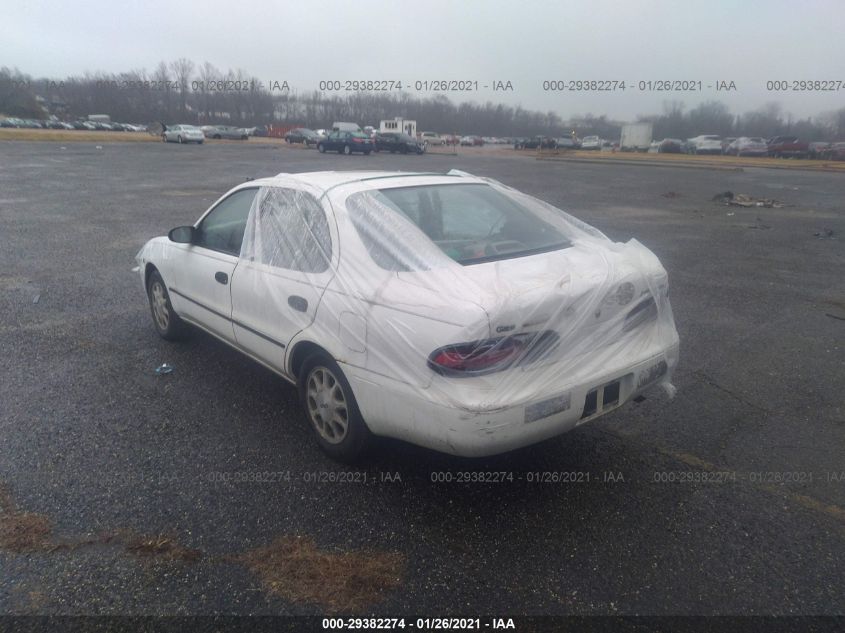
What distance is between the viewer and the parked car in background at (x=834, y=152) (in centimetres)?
4322

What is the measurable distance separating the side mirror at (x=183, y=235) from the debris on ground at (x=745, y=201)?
614 inches

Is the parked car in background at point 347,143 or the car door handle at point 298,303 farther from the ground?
the parked car in background at point 347,143

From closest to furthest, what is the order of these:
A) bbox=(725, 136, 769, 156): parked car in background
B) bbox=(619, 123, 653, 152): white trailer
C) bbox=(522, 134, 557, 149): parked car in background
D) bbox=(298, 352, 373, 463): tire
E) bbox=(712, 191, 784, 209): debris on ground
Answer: bbox=(298, 352, 373, 463): tire
bbox=(712, 191, 784, 209): debris on ground
bbox=(725, 136, 769, 156): parked car in background
bbox=(522, 134, 557, 149): parked car in background
bbox=(619, 123, 653, 152): white trailer

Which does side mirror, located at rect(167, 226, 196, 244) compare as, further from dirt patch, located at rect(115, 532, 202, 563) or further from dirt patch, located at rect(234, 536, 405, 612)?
dirt patch, located at rect(234, 536, 405, 612)

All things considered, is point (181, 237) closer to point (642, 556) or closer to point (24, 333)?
point (24, 333)

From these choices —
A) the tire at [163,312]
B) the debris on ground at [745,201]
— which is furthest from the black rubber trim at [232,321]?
the debris on ground at [745,201]

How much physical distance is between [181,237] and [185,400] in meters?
1.17

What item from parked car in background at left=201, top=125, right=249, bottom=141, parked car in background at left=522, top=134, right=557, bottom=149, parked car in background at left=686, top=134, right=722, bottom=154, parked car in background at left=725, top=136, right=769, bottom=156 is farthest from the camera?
parked car in background at left=201, top=125, right=249, bottom=141

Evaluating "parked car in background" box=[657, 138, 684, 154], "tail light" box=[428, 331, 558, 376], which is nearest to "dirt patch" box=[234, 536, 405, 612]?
"tail light" box=[428, 331, 558, 376]

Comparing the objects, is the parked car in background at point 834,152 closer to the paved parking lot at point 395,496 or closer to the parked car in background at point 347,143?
the parked car in background at point 347,143

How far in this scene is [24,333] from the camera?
534 centimetres

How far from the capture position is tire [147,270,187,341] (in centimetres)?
498

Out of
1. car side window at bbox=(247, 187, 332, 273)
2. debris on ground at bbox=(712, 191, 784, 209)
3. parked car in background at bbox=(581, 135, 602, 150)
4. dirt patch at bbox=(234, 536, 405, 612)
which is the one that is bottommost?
A: dirt patch at bbox=(234, 536, 405, 612)

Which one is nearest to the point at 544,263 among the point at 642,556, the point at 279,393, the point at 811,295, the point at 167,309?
the point at 642,556
